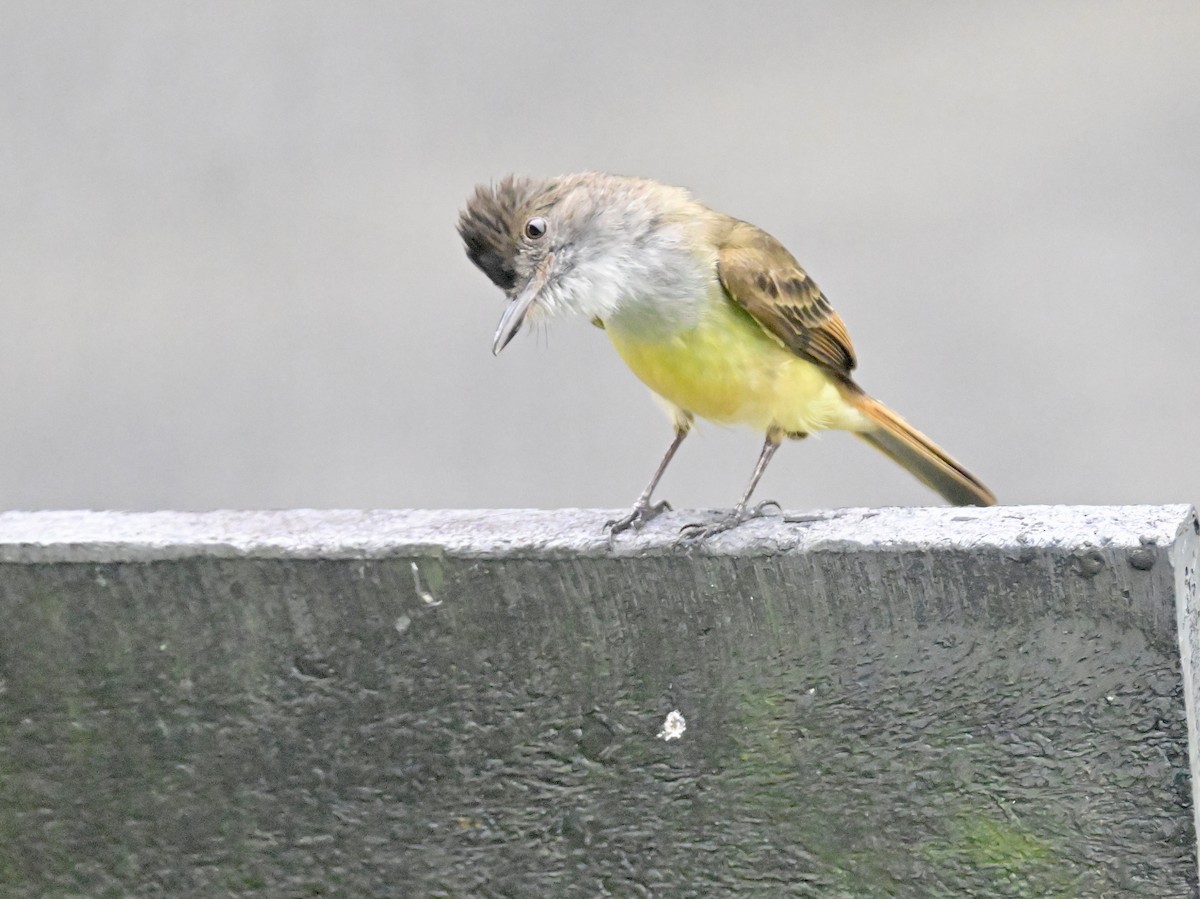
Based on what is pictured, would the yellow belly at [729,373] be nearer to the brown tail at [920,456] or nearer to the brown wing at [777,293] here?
the brown wing at [777,293]

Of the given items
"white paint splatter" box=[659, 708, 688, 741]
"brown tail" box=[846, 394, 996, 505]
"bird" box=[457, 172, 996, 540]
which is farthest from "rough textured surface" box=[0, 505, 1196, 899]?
"brown tail" box=[846, 394, 996, 505]

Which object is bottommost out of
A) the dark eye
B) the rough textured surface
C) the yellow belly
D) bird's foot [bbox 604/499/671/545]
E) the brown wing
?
the rough textured surface

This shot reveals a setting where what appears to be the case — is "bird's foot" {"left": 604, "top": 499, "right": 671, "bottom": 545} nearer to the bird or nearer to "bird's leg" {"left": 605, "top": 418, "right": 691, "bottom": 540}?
"bird's leg" {"left": 605, "top": 418, "right": 691, "bottom": 540}

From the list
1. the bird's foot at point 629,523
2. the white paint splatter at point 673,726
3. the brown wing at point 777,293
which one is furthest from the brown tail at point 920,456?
the white paint splatter at point 673,726

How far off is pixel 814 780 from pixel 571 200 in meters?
1.20

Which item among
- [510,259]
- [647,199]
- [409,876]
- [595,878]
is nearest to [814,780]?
[595,878]

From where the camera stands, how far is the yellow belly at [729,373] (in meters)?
2.12

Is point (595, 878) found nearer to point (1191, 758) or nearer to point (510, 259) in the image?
point (1191, 758)

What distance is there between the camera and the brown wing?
7.22 ft

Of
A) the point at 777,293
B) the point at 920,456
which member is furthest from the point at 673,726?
the point at 920,456

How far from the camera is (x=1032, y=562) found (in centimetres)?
103

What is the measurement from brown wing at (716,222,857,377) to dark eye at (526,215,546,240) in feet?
0.96

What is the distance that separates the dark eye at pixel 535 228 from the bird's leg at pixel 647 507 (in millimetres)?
382

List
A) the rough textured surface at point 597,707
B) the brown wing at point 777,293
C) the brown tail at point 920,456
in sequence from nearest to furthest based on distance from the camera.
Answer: the rough textured surface at point 597,707, the brown wing at point 777,293, the brown tail at point 920,456
